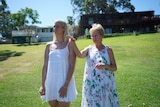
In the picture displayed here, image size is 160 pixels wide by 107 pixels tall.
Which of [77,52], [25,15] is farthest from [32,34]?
[77,52]

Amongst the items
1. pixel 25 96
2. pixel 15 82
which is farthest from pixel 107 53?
pixel 15 82

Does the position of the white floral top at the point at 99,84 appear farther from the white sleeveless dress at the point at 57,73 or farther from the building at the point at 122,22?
the building at the point at 122,22

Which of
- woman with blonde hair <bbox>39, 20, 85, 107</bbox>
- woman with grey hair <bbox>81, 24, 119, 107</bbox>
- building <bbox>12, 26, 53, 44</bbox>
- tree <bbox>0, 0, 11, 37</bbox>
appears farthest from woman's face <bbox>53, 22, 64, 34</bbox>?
building <bbox>12, 26, 53, 44</bbox>

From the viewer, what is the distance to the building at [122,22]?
196 ft

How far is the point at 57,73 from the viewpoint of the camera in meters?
4.57

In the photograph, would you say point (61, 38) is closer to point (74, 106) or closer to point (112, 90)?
point (112, 90)

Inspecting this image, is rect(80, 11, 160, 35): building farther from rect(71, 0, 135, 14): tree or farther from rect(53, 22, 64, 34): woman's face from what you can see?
rect(53, 22, 64, 34): woman's face

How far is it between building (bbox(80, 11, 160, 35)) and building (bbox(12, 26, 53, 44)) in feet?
49.4

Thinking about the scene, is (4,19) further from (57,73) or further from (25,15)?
(57,73)

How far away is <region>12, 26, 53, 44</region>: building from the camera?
7412 centimetres

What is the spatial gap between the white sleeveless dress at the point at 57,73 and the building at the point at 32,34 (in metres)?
66.3

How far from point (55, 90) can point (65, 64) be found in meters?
0.54

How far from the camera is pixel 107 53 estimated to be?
16.3ft

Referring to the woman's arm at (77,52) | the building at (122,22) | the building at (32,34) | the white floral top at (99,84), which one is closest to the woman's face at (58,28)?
the woman's arm at (77,52)
